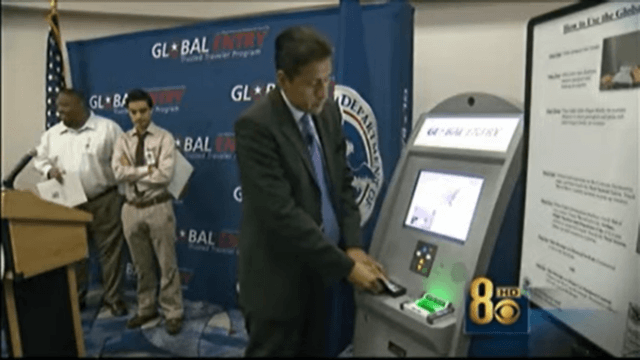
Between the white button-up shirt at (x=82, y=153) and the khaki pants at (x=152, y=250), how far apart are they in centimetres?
34

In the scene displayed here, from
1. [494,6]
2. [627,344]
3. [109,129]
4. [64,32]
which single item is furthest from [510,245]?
[64,32]

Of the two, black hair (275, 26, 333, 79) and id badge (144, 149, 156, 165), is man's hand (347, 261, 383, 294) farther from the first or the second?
Answer: id badge (144, 149, 156, 165)

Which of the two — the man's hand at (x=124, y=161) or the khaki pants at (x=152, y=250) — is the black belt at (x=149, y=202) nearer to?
the khaki pants at (x=152, y=250)

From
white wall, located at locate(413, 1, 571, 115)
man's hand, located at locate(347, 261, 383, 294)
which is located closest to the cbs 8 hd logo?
man's hand, located at locate(347, 261, 383, 294)

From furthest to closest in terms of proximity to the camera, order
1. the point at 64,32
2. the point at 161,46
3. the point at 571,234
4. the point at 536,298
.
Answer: the point at 64,32 → the point at 161,46 → the point at 536,298 → the point at 571,234

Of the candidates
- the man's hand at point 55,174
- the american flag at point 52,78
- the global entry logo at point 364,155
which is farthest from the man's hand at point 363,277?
the american flag at point 52,78

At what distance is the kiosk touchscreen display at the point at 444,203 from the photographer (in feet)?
5.00

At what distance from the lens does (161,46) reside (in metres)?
3.61

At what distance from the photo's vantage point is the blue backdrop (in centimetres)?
263

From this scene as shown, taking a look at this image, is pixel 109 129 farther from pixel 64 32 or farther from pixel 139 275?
pixel 64 32

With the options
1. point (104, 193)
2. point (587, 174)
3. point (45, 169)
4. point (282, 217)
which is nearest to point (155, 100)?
point (104, 193)

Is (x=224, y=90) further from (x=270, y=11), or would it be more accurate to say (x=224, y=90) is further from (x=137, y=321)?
(x=137, y=321)

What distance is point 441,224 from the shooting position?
1.60 m

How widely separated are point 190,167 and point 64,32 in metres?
1.95
